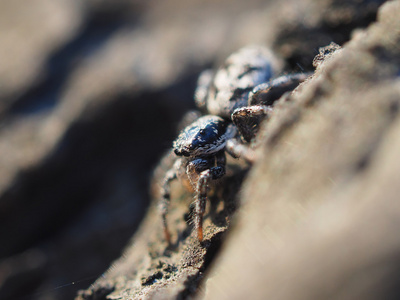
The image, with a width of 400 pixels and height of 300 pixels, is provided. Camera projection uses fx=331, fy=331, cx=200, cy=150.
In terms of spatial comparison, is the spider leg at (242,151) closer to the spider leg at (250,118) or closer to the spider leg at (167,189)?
the spider leg at (250,118)

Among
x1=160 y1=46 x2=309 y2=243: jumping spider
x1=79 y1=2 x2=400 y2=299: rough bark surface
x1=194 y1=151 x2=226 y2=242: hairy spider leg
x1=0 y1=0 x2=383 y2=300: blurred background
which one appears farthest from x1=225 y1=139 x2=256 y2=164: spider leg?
x1=0 y1=0 x2=383 y2=300: blurred background

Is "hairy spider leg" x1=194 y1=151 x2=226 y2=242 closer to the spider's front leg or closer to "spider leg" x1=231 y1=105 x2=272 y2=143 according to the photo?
the spider's front leg

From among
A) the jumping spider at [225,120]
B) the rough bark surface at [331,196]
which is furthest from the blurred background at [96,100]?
the rough bark surface at [331,196]

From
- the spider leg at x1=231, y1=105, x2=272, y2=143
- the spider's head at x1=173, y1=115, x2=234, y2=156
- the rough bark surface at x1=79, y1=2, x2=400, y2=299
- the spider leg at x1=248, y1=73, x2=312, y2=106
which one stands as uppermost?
the spider's head at x1=173, y1=115, x2=234, y2=156

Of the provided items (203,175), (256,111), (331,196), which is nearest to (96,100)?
(203,175)

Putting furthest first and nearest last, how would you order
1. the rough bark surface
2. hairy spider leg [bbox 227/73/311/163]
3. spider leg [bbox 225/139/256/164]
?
hairy spider leg [bbox 227/73/311/163]
spider leg [bbox 225/139/256/164]
the rough bark surface

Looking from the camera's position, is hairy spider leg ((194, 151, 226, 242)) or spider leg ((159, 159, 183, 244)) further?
spider leg ((159, 159, 183, 244))

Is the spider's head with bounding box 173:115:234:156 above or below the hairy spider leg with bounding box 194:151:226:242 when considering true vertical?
above
